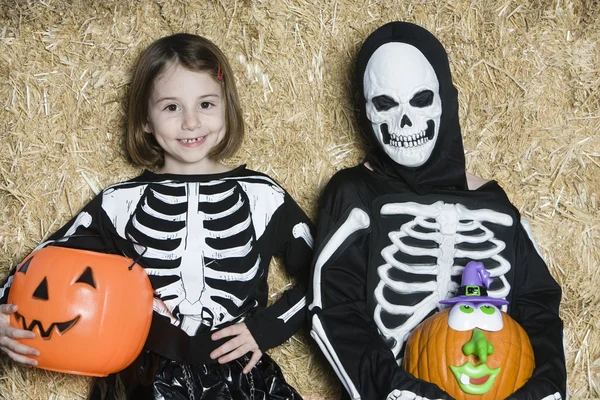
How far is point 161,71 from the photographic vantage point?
2.89 meters

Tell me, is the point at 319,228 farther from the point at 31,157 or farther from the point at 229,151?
the point at 31,157

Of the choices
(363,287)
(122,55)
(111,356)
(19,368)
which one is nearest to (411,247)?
(363,287)

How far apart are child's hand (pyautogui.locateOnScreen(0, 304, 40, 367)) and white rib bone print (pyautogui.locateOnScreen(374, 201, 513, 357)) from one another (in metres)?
1.17

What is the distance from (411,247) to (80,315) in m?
1.14

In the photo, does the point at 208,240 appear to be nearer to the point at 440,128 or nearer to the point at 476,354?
the point at 440,128

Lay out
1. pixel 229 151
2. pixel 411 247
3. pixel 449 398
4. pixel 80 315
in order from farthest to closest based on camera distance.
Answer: pixel 229 151 < pixel 411 247 < pixel 80 315 < pixel 449 398

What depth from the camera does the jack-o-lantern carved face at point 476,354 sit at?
2.33 m

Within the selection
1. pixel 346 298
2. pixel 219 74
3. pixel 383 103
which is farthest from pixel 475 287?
pixel 219 74

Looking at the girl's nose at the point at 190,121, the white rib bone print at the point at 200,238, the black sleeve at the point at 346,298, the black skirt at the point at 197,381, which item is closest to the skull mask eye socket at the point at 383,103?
the black sleeve at the point at 346,298

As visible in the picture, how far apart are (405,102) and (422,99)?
0.23ft

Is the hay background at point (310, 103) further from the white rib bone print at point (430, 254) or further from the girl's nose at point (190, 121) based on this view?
the white rib bone print at point (430, 254)

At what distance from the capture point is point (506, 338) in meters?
2.37

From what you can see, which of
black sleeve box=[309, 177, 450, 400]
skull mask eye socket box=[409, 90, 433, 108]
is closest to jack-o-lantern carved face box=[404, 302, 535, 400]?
black sleeve box=[309, 177, 450, 400]

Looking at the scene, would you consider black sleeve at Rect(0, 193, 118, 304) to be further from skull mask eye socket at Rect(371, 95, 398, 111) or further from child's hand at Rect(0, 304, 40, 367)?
skull mask eye socket at Rect(371, 95, 398, 111)
